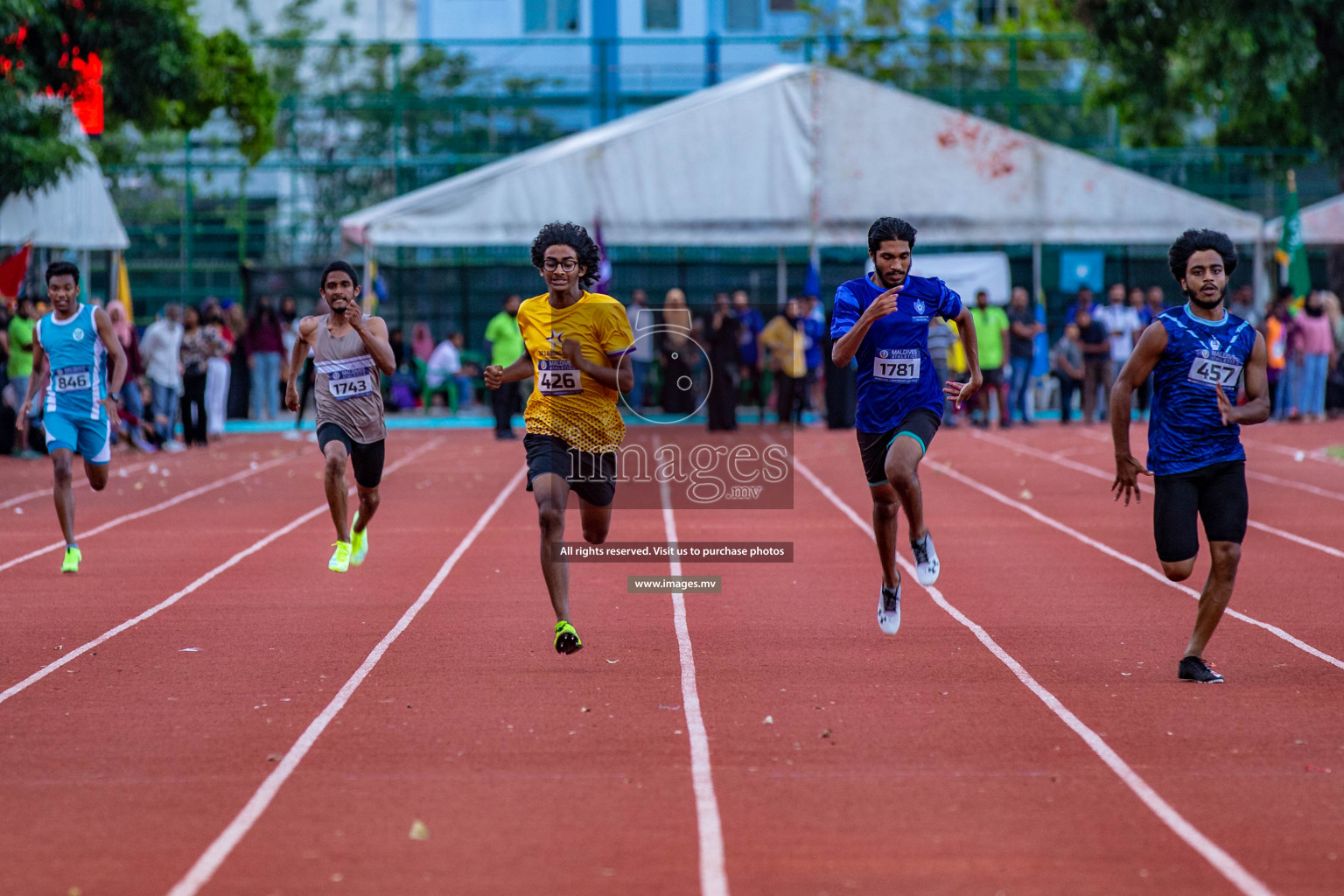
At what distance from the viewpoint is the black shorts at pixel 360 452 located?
10.1 metres

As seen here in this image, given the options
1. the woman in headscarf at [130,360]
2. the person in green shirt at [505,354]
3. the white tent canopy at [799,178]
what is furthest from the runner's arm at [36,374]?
the white tent canopy at [799,178]

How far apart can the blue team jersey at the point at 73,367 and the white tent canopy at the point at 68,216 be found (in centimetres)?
937

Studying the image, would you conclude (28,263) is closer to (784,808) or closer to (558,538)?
(558,538)

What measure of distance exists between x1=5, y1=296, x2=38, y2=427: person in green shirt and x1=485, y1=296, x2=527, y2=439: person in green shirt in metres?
6.33

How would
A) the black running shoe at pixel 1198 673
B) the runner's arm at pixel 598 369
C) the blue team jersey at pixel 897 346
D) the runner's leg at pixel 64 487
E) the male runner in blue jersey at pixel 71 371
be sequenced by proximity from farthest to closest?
1. the male runner in blue jersey at pixel 71 371
2. the runner's leg at pixel 64 487
3. the blue team jersey at pixel 897 346
4. the runner's arm at pixel 598 369
5. the black running shoe at pixel 1198 673

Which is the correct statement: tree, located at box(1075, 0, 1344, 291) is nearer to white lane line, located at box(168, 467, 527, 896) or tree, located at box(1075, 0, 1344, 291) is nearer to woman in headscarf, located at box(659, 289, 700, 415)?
woman in headscarf, located at box(659, 289, 700, 415)

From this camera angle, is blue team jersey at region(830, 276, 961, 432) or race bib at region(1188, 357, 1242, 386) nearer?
race bib at region(1188, 357, 1242, 386)

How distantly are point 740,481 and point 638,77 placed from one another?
59.4ft

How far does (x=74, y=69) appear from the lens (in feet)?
64.2

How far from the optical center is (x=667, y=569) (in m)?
11.0

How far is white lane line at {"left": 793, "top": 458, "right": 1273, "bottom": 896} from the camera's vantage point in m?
4.66

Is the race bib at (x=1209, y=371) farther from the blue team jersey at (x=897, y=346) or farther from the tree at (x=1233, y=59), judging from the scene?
the tree at (x=1233, y=59)

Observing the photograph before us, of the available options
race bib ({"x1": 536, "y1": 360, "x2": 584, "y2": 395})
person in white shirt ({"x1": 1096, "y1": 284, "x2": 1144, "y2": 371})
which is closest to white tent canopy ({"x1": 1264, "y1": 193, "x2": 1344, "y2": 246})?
person in white shirt ({"x1": 1096, "y1": 284, "x2": 1144, "y2": 371})

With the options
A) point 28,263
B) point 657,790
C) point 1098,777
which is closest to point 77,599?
point 657,790
